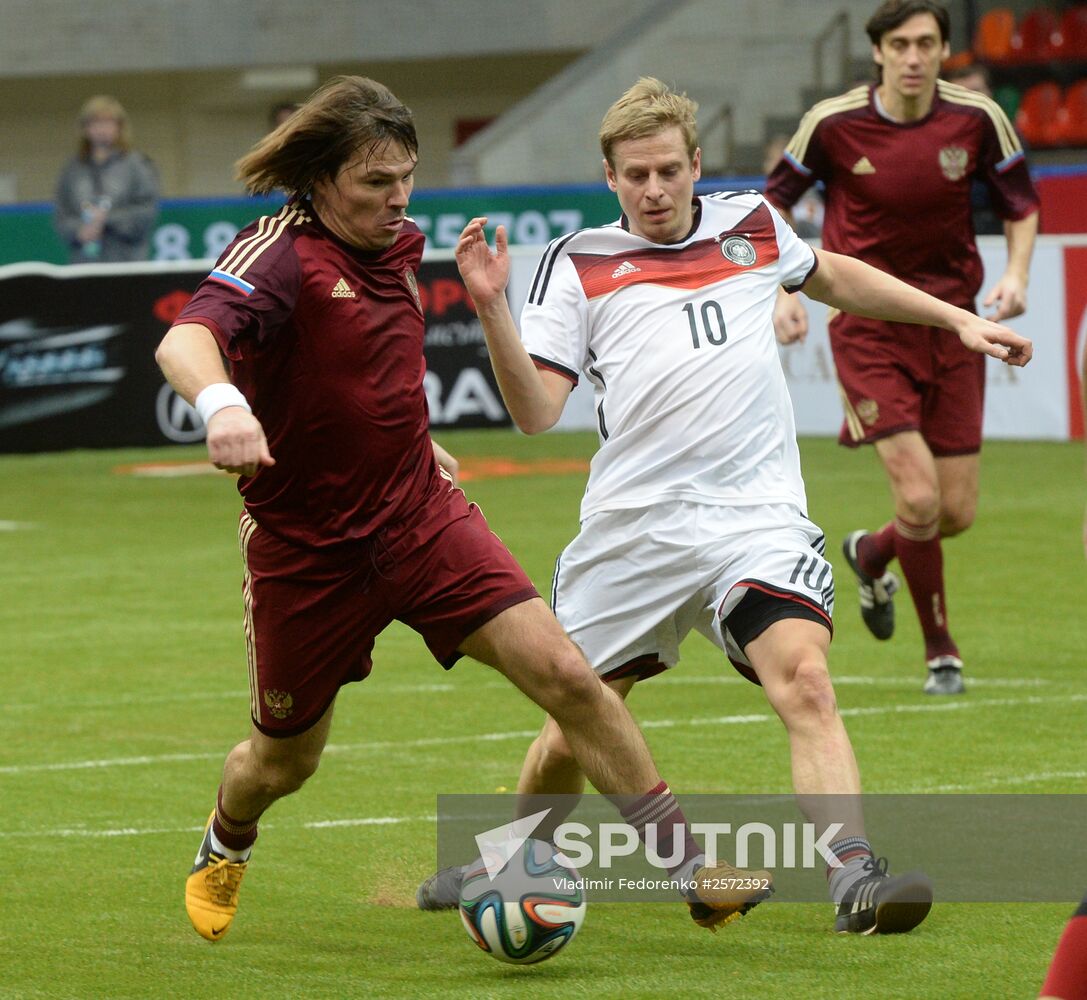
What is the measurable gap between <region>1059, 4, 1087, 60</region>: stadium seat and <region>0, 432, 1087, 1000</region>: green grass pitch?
528 inches

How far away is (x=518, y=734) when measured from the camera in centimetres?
845

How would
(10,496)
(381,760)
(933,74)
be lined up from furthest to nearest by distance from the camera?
(10,496), (933,74), (381,760)

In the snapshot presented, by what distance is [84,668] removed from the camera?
394 inches

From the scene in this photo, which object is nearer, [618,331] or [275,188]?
[275,188]

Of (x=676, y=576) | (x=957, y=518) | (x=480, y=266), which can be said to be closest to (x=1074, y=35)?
(x=957, y=518)

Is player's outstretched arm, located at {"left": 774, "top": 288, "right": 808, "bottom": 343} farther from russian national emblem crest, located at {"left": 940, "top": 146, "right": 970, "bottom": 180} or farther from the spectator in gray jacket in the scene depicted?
the spectator in gray jacket

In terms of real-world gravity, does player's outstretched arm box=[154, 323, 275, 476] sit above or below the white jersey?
above

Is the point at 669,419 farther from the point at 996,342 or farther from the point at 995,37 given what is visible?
the point at 995,37

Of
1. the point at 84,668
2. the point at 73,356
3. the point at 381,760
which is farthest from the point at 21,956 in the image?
the point at 73,356

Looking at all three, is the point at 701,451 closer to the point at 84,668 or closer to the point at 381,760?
the point at 381,760

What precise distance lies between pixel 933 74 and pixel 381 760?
12.1ft

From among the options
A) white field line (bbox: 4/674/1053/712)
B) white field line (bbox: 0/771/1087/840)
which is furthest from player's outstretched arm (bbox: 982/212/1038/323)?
white field line (bbox: 0/771/1087/840)

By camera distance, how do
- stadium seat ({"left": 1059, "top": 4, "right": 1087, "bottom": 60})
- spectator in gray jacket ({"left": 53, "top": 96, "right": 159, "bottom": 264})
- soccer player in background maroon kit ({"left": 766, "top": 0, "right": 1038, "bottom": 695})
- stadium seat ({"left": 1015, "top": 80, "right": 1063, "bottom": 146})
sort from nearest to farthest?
soccer player in background maroon kit ({"left": 766, "top": 0, "right": 1038, "bottom": 695})
spectator in gray jacket ({"left": 53, "top": 96, "right": 159, "bottom": 264})
stadium seat ({"left": 1015, "top": 80, "right": 1063, "bottom": 146})
stadium seat ({"left": 1059, "top": 4, "right": 1087, "bottom": 60})

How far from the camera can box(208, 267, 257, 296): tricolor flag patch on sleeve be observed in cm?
515
